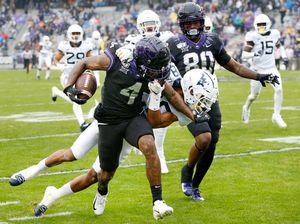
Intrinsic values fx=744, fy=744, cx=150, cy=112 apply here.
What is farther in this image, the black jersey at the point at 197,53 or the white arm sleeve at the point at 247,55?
the white arm sleeve at the point at 247,55

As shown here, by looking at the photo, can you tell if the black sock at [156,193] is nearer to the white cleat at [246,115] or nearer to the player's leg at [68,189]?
the player's leg at [68,189]

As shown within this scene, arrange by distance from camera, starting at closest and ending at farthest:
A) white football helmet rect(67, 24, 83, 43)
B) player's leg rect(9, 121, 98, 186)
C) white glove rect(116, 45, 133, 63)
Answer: white glove rect(116, 45, 133, 63) < player's leg rect(9, 121, 98, 186) < white football helmet rect(67, 24, 83, 43)

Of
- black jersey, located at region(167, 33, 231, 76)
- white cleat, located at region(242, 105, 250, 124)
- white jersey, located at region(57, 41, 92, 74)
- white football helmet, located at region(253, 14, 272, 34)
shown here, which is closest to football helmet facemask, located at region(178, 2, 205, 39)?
black jersey, located at region(167, 33, 231, 76)

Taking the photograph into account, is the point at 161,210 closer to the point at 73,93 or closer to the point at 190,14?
the point at 73,93

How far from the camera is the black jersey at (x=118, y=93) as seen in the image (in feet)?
17.6

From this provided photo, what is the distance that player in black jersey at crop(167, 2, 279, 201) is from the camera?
20.6 feet

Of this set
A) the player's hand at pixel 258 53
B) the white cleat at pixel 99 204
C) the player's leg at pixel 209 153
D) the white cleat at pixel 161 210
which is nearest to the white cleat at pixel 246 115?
the player's hand at pixel 258 53

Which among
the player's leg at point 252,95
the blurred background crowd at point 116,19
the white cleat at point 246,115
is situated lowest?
the blurred background crowd at point 116,19

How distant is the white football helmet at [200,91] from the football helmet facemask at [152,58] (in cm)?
40

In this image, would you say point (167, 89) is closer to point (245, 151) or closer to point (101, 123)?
point (101, 123)

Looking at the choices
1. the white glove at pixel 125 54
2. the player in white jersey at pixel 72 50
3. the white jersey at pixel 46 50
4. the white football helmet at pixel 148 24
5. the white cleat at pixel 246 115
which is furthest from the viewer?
the white jersey at pixel 46 50

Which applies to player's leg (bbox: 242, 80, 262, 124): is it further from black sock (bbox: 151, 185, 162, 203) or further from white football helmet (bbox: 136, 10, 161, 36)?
black sock (bbox: 151, 185, 162, 203)

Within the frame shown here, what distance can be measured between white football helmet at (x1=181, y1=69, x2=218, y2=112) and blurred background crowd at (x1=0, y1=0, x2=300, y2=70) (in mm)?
25922

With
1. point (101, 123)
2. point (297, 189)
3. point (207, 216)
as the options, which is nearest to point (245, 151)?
point (297, 189)
